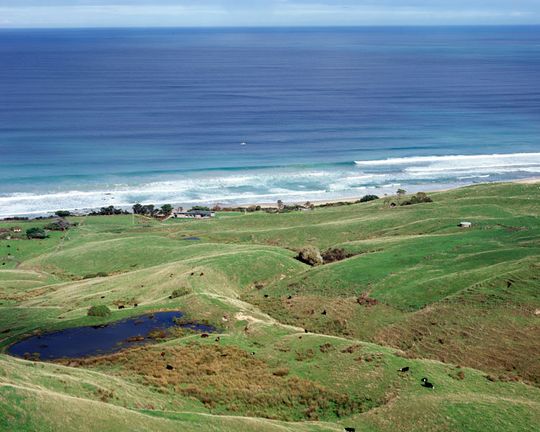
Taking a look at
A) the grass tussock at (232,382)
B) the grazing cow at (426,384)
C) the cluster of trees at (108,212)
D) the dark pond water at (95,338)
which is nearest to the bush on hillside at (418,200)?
the cluster of trees at (108,212)

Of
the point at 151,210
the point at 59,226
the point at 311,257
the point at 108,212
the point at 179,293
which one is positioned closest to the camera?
the point at 179,293

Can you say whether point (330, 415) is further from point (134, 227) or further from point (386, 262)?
point (134, 227)

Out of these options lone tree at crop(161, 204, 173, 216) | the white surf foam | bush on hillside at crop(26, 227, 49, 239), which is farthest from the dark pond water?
the white surf foam

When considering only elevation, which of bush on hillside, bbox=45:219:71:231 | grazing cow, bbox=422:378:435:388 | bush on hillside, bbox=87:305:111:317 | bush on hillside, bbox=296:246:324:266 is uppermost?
bush on hillside, bbox=45:219:71:231

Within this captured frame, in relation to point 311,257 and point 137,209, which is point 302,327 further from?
point 137,209

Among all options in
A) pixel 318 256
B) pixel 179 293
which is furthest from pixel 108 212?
pixel 179 293

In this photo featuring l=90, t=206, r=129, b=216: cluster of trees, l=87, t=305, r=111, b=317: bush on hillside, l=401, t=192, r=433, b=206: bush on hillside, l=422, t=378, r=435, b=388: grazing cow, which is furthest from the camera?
l=90, t=206, r=129, b=216: cluster of trees

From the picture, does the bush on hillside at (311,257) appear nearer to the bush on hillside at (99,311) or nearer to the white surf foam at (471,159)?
the bush on hillside at (99,311)

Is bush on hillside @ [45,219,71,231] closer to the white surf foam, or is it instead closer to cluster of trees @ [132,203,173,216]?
cluster of trees @ [132,203,173,216]
